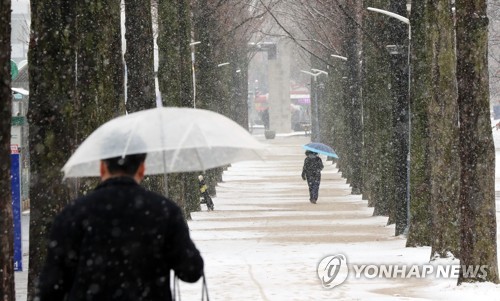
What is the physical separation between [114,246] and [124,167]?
430 mm

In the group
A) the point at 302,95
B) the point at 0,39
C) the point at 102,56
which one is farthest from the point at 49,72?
the point at 302,95

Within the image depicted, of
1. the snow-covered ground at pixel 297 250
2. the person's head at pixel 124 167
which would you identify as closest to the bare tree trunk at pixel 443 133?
the snow-covered ground at pixel 297 250

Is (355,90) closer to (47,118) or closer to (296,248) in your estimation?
(296,248)

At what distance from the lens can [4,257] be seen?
10.5 metres

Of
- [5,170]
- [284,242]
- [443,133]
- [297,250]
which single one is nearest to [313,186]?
[284,242]

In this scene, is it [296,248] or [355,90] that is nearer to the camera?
[296,248]

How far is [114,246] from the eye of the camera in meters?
6.70

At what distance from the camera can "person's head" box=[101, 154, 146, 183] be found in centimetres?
691

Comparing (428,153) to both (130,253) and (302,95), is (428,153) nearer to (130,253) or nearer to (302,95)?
(130,253)

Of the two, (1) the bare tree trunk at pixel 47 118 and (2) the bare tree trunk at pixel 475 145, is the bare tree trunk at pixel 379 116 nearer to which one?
(2) the bare tree trunk at pixel 475 145

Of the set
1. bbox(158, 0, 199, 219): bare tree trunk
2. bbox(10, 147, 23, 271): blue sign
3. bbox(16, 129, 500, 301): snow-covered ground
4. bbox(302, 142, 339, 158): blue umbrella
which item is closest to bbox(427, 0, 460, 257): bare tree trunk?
bbox(16, 129, 500, 301): snow-covered ground

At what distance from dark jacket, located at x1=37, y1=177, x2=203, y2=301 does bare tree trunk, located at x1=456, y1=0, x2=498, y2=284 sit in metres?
10.0

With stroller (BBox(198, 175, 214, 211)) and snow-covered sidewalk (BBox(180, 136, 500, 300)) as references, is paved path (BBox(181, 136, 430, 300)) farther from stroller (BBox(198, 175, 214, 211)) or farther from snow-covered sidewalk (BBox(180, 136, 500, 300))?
stroller (BBox(198, 175, 214, 211))

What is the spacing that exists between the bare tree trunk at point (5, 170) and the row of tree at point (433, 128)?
22.9ft
